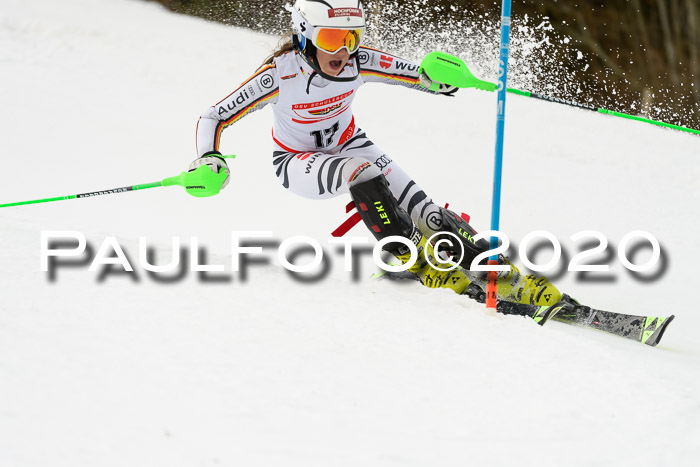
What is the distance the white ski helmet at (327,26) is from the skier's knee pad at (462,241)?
2.78ft

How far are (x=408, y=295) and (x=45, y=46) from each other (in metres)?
6.13

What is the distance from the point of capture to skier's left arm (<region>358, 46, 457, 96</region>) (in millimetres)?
3234

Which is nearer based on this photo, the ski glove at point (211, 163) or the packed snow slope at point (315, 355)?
the packed snow slope at point (315, 355)

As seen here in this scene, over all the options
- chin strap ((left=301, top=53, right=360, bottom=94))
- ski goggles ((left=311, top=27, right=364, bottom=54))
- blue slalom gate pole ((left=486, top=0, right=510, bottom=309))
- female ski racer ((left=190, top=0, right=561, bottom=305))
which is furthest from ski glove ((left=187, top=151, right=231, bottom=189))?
blue slalom gate pole ((left=486, top=0, right=510, bottom=309))

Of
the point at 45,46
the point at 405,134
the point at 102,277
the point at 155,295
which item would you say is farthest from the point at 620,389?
the point at 45,46

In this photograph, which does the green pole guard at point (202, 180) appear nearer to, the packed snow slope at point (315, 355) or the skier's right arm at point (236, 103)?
the skier's right arm at point (236, 103)

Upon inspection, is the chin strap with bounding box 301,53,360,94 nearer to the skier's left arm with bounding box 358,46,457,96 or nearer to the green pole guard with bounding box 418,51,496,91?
the skier's left arm with bounding box 358,46,457,96

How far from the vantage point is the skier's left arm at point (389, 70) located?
10.6 ft

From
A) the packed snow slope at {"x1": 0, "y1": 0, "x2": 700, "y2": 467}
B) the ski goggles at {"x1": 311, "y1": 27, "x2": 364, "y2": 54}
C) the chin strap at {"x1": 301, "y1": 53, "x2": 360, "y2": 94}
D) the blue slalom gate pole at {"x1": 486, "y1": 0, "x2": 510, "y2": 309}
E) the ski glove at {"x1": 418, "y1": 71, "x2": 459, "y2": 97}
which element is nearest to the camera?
the packed snow slope at {"x1": 0, "y1": 0, "x2": 700, "y2": 467}

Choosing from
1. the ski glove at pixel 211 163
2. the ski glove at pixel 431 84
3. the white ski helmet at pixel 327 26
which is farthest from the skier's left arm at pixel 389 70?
the ski glove at pixel 211 163

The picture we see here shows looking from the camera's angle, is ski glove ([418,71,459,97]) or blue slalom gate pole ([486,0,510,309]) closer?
blue slalom gate pole ([486,0,510,309])

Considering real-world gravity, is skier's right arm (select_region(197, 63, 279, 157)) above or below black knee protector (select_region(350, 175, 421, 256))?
above

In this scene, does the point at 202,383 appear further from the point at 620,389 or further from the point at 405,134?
the point at 405,134

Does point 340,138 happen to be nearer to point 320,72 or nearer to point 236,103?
point 320,72
